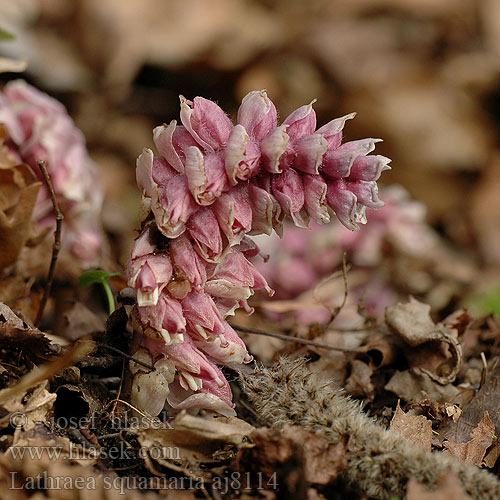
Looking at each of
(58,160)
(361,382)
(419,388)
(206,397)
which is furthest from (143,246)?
(58,160)

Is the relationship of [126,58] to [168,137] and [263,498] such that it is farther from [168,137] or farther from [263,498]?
[263,498]

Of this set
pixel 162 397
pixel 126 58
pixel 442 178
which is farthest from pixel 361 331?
pixel 126 58

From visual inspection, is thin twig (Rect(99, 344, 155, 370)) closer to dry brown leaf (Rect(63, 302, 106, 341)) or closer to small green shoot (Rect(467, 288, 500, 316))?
dry brown leaf (Rect(63, 302, 106, 341))

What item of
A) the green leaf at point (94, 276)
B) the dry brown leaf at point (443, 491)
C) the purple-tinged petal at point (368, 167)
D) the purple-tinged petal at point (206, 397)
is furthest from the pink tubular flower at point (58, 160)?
the dry brown leaf at point (443, 491)

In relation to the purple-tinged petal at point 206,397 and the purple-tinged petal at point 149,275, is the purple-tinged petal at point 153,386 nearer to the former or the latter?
the purple-tinged petal at point 206,397

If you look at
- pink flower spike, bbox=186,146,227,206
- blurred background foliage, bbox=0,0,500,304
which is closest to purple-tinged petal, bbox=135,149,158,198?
pink flower spike, bbox=186,146,227,206

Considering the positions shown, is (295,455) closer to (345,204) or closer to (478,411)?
(345,204)
